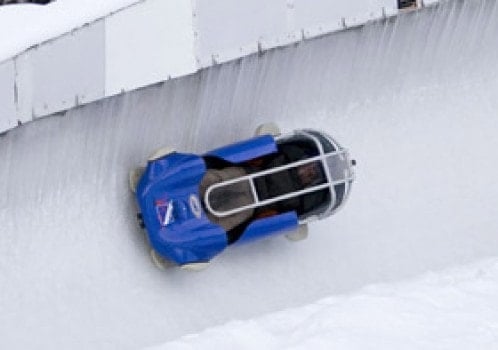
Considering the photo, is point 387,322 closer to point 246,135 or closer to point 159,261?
point 159,261

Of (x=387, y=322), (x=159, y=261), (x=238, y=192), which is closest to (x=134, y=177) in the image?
(x=159, y=261)

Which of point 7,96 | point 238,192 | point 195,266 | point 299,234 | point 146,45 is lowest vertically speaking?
point 195,266

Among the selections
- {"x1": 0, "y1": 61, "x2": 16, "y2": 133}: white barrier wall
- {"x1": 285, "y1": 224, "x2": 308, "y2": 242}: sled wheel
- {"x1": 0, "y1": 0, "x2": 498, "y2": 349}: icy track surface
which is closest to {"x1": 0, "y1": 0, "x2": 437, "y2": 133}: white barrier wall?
{"x1": 0, "y1": 61, "x2": 16, "y2": 133}: white barrier wall

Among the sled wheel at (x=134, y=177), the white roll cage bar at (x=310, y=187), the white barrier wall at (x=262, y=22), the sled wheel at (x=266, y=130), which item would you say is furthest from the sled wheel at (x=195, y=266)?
the white barrier wall at (x=262, y=22)

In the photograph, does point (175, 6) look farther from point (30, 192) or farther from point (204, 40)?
point (30, 192)

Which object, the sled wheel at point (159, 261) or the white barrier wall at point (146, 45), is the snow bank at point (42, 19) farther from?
the sled wheel at point (159, 261)

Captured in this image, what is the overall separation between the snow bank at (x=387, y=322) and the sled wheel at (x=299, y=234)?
340 millimetres

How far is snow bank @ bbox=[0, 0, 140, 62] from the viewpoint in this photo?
5.18 m

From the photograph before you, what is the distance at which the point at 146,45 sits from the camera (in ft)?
18.1

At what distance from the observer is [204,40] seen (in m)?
5.68

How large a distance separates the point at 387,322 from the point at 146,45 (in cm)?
157

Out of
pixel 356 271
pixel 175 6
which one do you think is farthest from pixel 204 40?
pixel 356 271

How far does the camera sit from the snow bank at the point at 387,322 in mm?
5375

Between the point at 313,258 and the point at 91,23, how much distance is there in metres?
1.62
